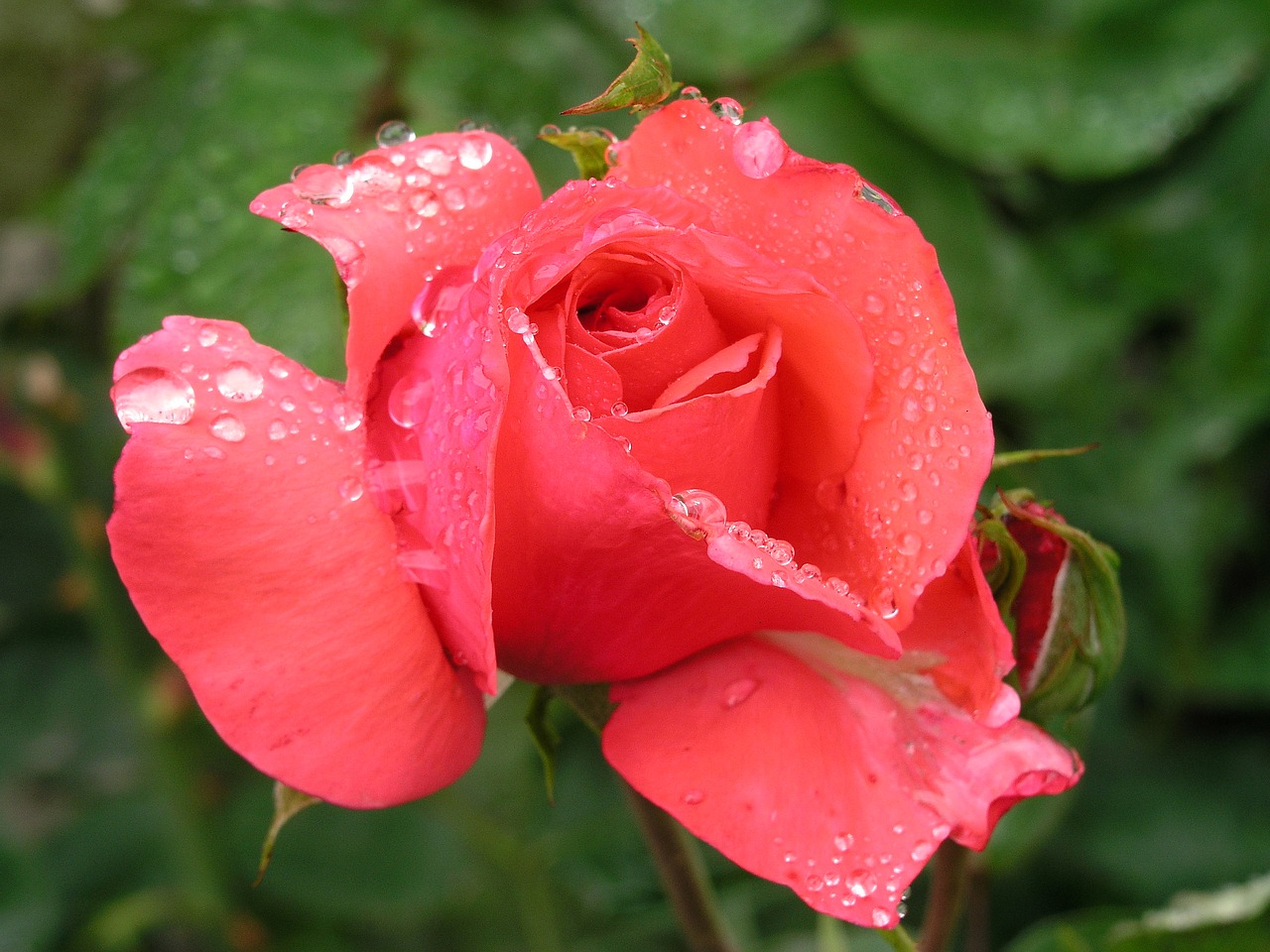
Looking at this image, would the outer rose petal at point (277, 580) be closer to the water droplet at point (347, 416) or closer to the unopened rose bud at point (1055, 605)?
the water droplet at point (347, 416)

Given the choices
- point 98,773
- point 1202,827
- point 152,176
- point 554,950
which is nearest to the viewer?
point 152,176

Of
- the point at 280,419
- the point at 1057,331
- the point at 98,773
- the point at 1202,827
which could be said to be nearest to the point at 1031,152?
the point at 1057,331

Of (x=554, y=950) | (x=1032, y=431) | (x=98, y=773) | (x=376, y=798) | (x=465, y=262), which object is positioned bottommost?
(x=98, y=773)

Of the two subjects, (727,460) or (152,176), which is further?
(152,176)

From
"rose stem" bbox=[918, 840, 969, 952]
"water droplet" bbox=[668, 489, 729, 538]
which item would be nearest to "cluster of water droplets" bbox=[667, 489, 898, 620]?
"water droplet" bbox=[668, 489, 729, 538]

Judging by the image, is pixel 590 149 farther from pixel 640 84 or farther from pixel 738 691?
pixel 738 691

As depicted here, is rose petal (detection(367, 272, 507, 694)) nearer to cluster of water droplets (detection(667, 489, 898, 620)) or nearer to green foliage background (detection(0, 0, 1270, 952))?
cluster of water droplets (detection(667, 489, 898, 620))

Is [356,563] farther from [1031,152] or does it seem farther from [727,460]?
[1031,152]
